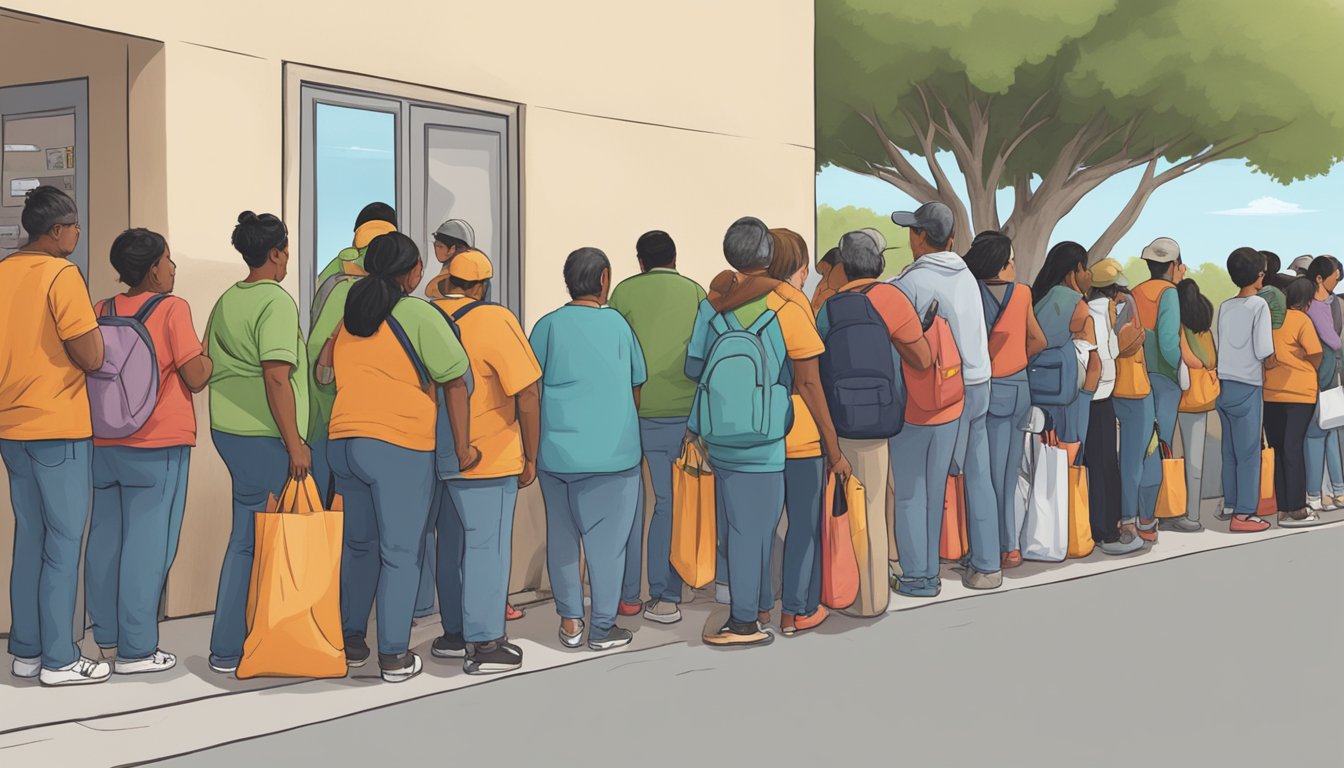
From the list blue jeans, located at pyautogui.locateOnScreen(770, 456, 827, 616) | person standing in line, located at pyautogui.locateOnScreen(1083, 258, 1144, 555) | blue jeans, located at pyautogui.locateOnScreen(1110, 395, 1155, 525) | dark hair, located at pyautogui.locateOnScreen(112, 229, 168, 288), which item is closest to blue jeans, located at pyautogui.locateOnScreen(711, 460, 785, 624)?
blue jeans, located at pyautogui.locateOnScreen(770, 456, 827, 616)

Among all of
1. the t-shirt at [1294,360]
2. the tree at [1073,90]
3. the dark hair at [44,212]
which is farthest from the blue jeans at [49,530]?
the tree at [1073,90]

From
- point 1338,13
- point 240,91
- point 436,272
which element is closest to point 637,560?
point 436,272

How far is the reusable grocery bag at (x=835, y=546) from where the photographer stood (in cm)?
689

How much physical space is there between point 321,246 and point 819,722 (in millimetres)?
4178

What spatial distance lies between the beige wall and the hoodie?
237 cm

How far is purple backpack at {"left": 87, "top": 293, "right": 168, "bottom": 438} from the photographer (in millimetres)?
5852

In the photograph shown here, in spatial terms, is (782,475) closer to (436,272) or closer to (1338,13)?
(436,272)

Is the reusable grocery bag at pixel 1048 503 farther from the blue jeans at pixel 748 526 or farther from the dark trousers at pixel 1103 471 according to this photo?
Result: the blue jeans at pixel 748 526

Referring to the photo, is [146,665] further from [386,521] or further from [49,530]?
[386,521]

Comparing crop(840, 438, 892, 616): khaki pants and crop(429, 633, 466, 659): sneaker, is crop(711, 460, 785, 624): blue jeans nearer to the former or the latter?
crop(840, 438, 892, 616): khaki pants

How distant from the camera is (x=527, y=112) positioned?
862 centimetres

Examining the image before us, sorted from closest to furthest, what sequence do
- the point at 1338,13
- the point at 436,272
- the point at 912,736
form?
the point at 912,736 < the point at 436,272 < the point at 1338,13

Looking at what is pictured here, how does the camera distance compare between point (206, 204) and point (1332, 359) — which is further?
point (1332, 359)

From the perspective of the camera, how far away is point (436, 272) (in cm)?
848
